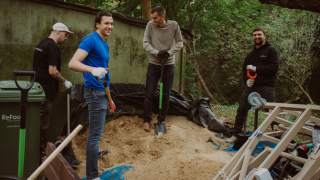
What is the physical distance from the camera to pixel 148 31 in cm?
429

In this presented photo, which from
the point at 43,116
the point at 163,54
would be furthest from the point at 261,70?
the point at 43,116

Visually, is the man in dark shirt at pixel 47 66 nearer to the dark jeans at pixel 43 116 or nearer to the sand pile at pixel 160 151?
the dark jeans at pixel 43 116

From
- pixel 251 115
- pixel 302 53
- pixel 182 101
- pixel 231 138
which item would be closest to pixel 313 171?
pixel 231 138

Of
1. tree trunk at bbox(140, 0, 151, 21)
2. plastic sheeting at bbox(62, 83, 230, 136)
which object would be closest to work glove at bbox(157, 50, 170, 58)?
plastic sheeting at bbox(62, 83, 230, 136)

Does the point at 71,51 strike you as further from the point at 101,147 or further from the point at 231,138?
the point at 231,138

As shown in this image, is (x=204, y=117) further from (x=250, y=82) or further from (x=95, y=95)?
(x=95, y=95)

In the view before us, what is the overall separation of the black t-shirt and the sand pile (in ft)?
3.08

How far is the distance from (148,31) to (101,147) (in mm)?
2060

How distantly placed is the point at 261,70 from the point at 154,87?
1.76 metres

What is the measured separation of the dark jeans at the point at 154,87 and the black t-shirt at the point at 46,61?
145 centimetres

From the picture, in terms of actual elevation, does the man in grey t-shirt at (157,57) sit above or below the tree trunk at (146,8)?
below

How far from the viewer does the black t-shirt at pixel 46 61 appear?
344cm

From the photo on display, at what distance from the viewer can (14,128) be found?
2549 millimetres

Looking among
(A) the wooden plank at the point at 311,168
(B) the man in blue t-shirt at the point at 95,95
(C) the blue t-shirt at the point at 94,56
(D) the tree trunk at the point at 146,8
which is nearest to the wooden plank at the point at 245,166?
(A) the wooden plank at the point at 311,168
